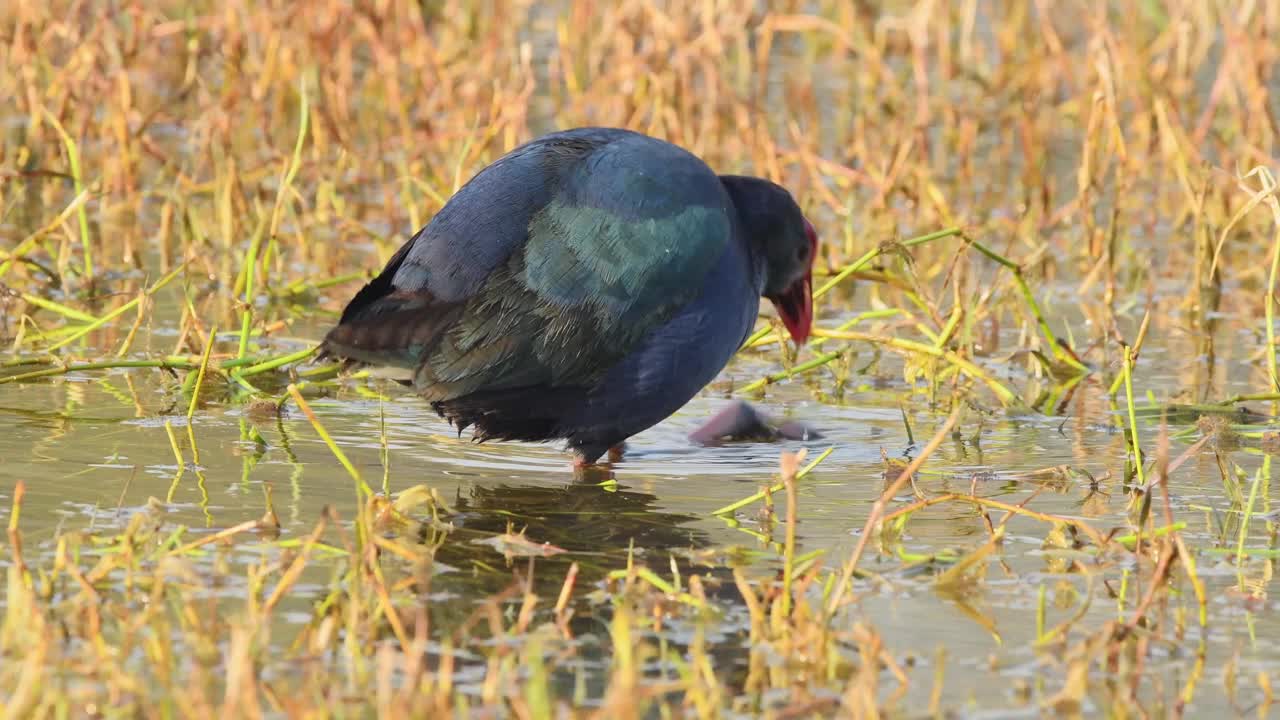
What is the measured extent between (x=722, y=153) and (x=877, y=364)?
2639 mm

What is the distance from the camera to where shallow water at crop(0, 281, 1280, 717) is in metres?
3.52

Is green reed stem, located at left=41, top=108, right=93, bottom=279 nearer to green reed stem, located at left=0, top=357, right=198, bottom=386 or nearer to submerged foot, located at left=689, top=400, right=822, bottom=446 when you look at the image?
green reed stem, located at left=0, top=357, right=198, bottom=386

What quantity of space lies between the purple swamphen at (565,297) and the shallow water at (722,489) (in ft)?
0.71

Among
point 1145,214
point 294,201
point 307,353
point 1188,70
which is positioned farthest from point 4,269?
point 1188,70

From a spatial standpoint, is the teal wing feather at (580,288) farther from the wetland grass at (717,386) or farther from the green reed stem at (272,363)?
the green reed stem at (272,363)

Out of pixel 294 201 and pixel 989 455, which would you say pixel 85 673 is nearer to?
pixel 989 455

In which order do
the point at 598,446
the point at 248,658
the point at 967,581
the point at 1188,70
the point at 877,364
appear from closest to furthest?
1. the point at 248,658
2. the point at 967,581
3. the point at 598,446
4. the point at 877,364
5. the point at 1188,70

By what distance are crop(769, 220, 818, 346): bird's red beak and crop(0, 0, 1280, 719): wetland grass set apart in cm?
13

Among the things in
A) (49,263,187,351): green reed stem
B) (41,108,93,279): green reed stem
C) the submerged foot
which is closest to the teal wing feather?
the submerged foot

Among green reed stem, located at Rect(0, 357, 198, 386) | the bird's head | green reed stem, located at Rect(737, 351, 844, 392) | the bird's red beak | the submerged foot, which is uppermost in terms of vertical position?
the bird's head

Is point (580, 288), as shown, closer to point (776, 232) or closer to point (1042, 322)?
point (776, 232)

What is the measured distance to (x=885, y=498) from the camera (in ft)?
11.3

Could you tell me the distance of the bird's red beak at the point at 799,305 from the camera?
16.8 feet

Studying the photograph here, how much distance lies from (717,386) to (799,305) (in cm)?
57
